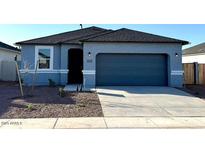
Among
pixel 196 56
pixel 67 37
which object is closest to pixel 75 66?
pixel 67 37

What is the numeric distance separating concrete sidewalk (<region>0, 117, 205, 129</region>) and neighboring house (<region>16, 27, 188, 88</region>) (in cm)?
842

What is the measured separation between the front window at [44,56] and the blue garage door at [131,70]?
153 inches

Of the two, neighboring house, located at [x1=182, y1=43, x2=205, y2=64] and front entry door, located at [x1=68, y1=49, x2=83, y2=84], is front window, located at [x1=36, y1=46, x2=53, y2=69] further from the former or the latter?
neighboring house, located at [x1=182, y1=43, x2=205, y2=64]

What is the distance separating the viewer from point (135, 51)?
640 inches

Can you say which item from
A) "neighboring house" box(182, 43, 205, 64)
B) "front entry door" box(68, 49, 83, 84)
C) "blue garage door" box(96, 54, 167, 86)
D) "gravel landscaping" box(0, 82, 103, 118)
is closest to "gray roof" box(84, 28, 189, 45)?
"blue garage door" box(96, 54, 167, 86)

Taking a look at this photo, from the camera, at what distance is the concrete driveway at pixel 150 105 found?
885cm

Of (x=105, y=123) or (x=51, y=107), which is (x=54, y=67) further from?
(x=105, y=123)

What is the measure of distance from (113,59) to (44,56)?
212 inches

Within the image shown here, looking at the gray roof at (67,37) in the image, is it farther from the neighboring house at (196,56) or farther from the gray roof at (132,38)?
the neighboring house at (196,56)

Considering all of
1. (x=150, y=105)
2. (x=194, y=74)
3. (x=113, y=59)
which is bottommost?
(x=150, y=105)

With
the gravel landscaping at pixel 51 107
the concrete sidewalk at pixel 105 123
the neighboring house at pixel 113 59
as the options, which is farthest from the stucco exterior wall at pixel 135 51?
the concrete sidewalk at pixel 105 123

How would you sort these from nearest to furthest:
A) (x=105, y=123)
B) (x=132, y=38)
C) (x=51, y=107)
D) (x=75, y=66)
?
(x=105, y=123)
(x=51, y=107)
(x=132, y=38)
(x=75, y=66)

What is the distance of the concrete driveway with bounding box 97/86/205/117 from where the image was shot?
29.0 ft

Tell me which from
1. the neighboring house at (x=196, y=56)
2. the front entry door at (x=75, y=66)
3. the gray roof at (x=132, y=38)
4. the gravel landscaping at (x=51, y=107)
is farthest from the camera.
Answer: the neighboring house at (x=196, y=56)
